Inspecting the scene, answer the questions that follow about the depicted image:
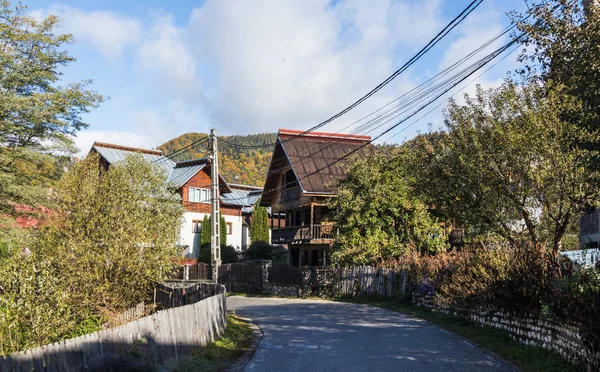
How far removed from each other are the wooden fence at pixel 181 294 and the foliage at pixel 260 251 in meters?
30.2

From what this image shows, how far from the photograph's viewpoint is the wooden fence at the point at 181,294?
64.9ft

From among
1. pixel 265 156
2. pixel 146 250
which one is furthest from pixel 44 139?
pixel 265 156

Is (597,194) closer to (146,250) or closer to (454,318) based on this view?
(454,318)

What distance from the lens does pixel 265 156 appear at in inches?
5231

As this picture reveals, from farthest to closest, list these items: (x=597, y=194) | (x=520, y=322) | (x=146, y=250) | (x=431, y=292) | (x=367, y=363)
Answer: (x=431, y=292) < (x=146, y=250) < (x=597, y=194) < (x=520, y=322) < (x=367, y=363)

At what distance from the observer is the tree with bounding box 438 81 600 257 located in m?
16.1

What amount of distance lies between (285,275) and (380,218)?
8.02 m

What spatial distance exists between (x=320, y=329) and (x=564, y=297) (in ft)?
27.4

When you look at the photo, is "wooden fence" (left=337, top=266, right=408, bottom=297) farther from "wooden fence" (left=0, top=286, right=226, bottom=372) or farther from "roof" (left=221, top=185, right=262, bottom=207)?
"roof" (left=221, top=185, right=262, bottom=207)

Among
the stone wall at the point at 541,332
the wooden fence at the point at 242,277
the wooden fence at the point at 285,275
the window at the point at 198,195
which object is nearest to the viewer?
the stone wall at the point at 541,332

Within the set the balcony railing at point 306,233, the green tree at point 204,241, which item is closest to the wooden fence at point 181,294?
the balcony railing at point 306,233

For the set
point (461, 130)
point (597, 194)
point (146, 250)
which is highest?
point (461, 130)

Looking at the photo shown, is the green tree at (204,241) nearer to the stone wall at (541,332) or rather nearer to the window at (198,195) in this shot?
the window at (198,195)

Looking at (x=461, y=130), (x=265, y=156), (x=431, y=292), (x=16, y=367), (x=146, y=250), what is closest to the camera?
(x=16, y=367)
